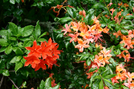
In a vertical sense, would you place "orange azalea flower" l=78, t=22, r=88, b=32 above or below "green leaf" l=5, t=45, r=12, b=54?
above

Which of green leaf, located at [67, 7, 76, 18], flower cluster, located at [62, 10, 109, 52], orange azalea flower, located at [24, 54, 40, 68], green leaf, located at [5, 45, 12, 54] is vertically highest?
green leaf, located at [67, 7, 76, 18]

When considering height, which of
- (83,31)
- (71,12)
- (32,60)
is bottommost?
(32,60)

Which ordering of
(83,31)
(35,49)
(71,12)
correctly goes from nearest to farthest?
(35,49), (83,31), (71,12)

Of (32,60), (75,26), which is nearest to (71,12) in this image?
(75,26)

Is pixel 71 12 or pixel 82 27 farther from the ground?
pixel 71 12

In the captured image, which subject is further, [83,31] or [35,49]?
[83,31]

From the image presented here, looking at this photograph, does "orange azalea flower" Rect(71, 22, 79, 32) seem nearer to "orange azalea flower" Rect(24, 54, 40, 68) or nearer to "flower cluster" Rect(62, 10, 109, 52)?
"flower cluster" Rect(62, 10, 109, 52)

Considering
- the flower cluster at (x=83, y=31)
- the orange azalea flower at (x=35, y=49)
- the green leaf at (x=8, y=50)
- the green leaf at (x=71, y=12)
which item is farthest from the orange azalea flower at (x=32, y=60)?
the green leaf at (x=71, y=12)

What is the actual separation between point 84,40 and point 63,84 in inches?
35.8

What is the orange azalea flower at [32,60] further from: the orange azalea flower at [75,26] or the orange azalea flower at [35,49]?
the orange azalea flower at [75,26]

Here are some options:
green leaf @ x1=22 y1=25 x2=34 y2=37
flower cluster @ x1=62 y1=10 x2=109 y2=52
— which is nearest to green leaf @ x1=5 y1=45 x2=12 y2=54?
green leaf @ x1=22 y1=25 x2=34 y2=37

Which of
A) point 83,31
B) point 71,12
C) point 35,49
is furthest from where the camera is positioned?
point 71,12

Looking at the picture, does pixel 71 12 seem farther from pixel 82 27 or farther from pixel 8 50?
pixel 8 50

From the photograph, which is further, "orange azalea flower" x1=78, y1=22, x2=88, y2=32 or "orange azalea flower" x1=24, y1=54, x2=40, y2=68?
"orange azalea flower" x1=78, y1=22, x2=88, y2=32
